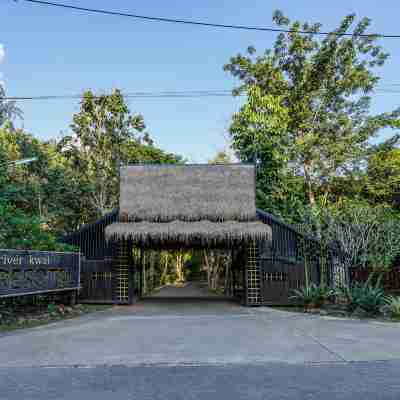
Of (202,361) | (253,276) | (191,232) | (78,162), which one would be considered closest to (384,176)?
(253,276)

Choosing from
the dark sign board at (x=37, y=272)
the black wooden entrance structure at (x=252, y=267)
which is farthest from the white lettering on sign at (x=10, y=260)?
the black wooden entrance structure at (x=252, y=267)

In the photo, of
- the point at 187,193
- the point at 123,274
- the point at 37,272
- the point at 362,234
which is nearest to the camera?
the point at 37,272

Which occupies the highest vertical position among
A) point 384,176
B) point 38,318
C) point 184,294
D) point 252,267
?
point 384,176

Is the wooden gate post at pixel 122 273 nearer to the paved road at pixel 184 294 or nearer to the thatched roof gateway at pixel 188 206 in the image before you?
the thatched roof gateway at pixel 188 206

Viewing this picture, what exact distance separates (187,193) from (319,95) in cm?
1689

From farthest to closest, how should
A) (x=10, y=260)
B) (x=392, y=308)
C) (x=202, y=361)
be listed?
(x=392, y=308), (x=10, y=260), (x=202, y=361)

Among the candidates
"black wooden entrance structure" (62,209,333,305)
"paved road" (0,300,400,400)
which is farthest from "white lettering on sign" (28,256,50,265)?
"black wooden entrance structure" (62,209,333,305)

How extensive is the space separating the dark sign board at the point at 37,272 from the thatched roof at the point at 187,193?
2.92 m

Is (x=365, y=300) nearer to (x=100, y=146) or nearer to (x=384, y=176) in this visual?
(x=384, y=176)

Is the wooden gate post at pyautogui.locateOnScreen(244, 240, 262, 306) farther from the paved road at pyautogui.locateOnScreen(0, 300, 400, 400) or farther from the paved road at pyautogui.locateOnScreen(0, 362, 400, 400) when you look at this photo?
the paved road at pyautogui.locateOnScreen(0, 362, 400, 400)

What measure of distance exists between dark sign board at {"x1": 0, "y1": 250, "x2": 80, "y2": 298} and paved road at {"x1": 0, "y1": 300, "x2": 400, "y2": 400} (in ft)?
4.86

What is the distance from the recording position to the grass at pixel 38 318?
9558 millimetres

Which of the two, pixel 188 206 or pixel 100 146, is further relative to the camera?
pixel 100 146

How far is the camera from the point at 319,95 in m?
28.6
